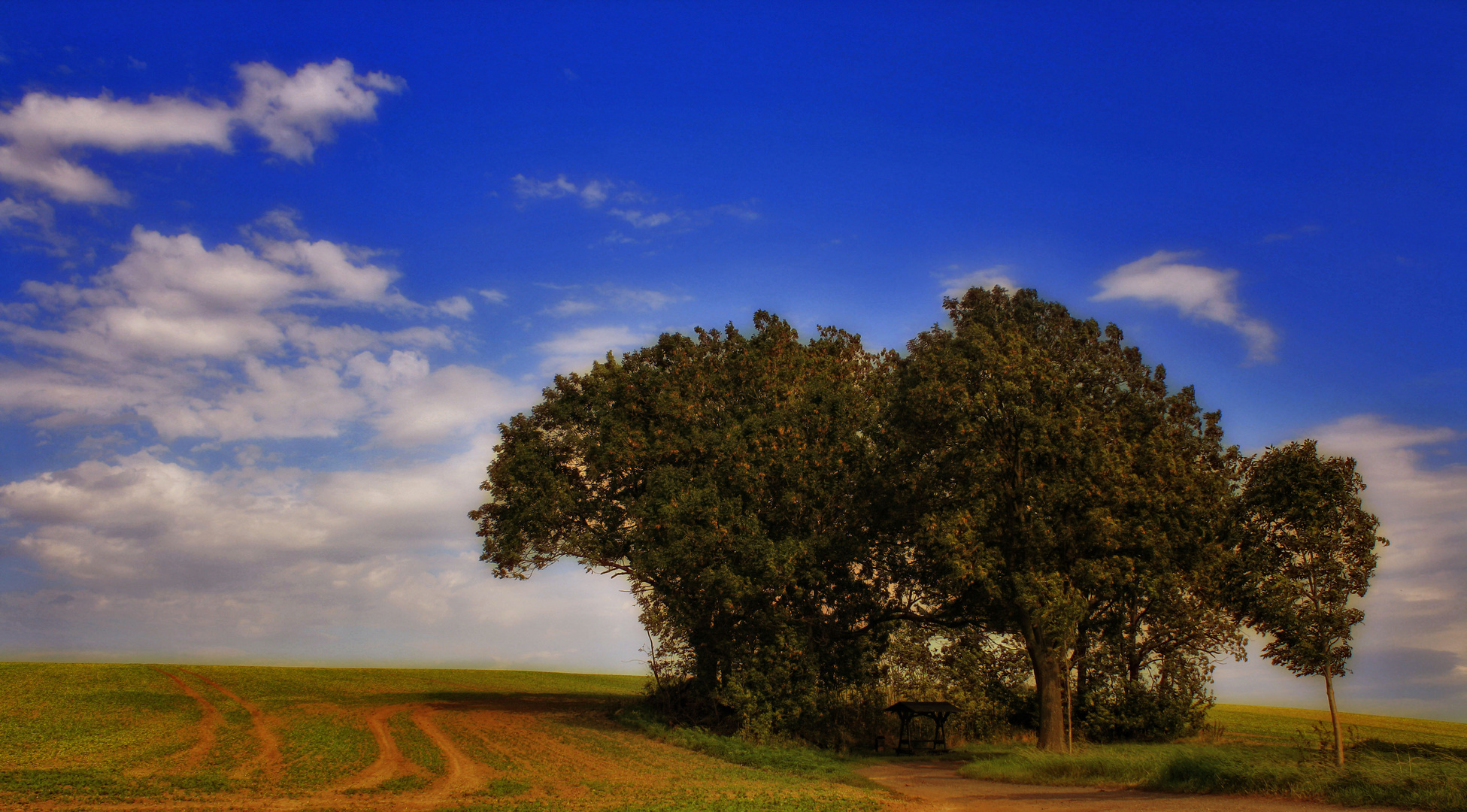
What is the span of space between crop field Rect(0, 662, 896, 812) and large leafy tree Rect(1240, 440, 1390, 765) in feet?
41.7

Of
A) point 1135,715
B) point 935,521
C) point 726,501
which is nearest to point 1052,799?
point 935,521

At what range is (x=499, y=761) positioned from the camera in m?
24.0

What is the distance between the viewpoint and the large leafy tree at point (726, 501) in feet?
A: 98.6

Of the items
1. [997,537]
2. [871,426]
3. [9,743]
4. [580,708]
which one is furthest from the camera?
[580,708]

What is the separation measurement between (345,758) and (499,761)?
4379 mm

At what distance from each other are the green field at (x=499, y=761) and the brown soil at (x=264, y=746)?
0.13m

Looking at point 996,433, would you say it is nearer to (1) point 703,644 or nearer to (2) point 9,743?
Answer: (1) point 703,644

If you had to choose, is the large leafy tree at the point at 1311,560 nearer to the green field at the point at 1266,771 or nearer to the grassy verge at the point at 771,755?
the green field at the point at 1266,771

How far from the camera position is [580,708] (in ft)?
139

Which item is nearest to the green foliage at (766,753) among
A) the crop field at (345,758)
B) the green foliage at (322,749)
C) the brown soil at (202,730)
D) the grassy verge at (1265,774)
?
the crop field at (345,758)

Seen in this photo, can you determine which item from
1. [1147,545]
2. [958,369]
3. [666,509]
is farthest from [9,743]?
[1147,545]

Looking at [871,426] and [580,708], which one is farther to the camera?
[580,708]

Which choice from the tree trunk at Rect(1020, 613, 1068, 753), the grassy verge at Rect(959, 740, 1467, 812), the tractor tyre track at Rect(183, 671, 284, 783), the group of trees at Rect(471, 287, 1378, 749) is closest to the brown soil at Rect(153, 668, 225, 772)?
the tractor tyre track at Rect(183, 671, 284, 783)

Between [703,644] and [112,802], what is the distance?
20.5 m
